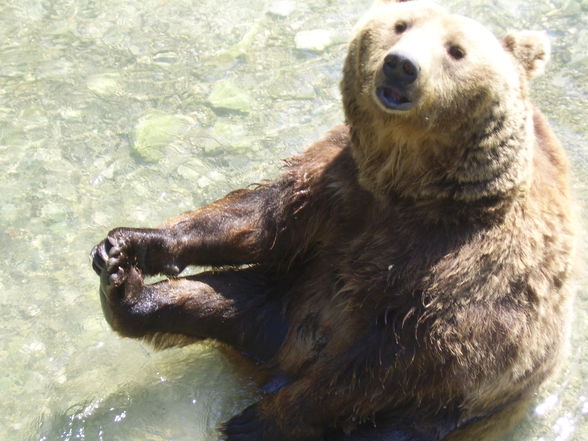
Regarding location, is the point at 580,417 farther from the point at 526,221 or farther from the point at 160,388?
the point at 160,388

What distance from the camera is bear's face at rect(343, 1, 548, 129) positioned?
4.20 meters

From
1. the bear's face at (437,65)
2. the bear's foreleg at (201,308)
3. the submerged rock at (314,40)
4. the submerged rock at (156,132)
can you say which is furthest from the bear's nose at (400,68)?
the submerged rock at (314,40)

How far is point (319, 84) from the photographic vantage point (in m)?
7.96

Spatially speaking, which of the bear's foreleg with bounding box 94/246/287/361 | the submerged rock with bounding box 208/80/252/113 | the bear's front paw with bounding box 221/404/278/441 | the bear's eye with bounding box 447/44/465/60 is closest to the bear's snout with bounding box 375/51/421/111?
the bear's eye with bounding box 447/44/465/60

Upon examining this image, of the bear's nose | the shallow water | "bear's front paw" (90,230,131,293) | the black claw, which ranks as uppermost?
the bear's nose

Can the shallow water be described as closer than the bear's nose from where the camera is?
No

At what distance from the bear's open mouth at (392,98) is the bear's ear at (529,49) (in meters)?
0.70

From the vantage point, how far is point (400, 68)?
418cm

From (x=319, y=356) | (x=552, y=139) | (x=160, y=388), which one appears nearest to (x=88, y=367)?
(x=160, y=388)

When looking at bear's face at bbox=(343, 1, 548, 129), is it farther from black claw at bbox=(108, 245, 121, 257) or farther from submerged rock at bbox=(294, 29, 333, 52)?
submerged rock at bbox=(294, 29, 333, 52)

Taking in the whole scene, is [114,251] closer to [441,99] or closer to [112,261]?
[112,261]

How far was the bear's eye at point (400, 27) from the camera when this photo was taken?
4.51 m

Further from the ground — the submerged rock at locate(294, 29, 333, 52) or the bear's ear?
the bear's ear

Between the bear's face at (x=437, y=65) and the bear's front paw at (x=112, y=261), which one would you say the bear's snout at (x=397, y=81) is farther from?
the bear's front paw at (x=112, y=261)
